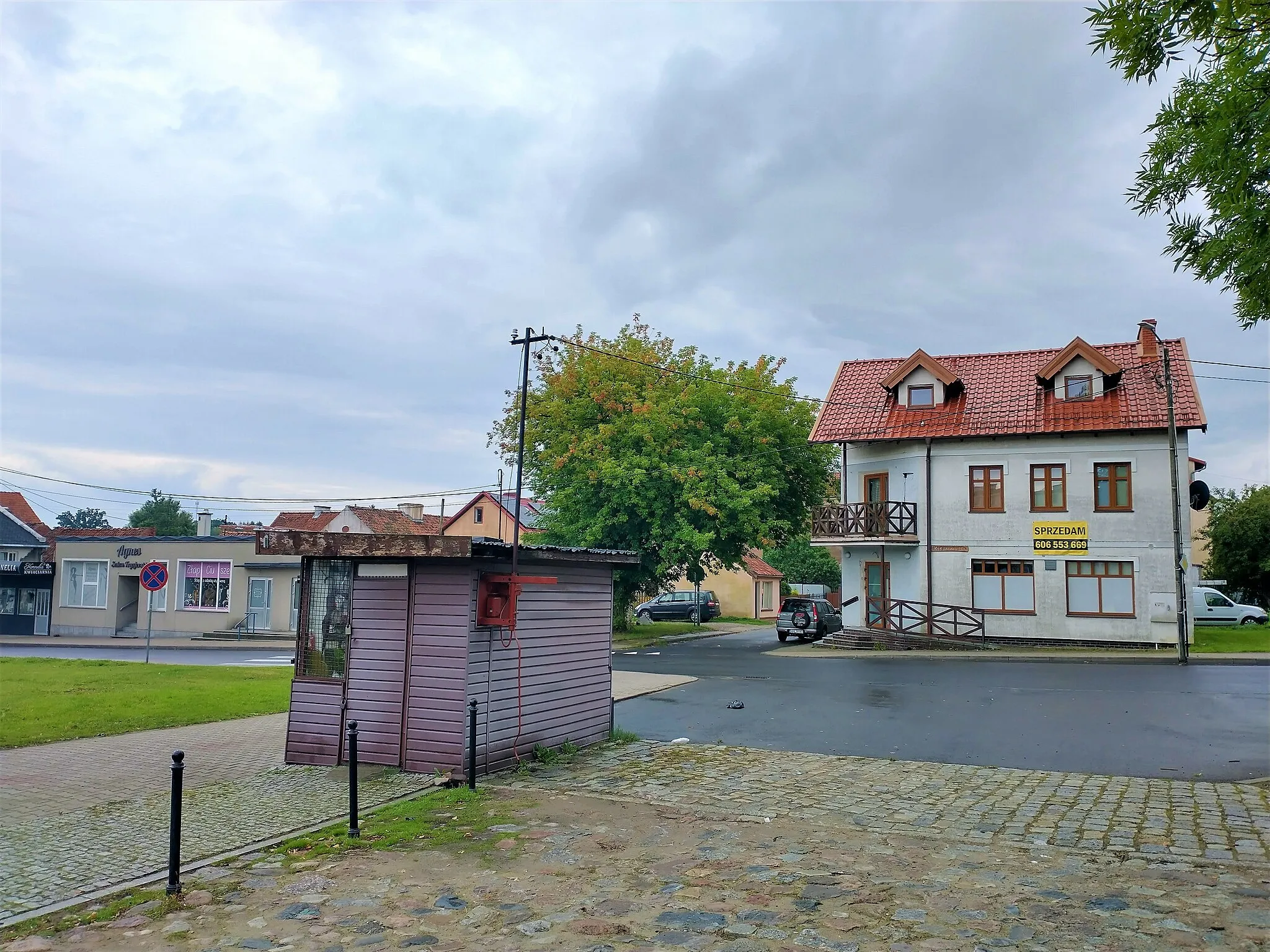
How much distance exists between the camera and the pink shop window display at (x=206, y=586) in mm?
41875

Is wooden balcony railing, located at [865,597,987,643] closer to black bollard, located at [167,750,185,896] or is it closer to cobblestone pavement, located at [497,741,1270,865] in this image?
cobblestone pavement, located at [497,741,1270,865]

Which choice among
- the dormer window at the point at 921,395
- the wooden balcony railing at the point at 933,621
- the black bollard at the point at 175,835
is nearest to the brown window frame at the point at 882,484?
the dormer window at the point at 921,395

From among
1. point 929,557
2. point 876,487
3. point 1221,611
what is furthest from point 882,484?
point 1221,611

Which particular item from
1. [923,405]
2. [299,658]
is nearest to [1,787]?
[299,658]

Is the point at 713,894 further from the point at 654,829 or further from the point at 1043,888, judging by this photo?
the point at 1043,888

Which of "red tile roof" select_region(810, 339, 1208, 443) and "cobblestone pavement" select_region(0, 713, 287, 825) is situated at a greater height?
"red tile roof" select_region(810, 339, 1208, 443)

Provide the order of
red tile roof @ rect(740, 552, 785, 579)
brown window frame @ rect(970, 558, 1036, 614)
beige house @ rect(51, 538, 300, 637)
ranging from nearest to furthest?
brown window frame @ rect(970, 558, 1036, 614) < beige house @ rect(51, 538, 300, 637) < red tile roof @ rect(740, 552, 785, 579)

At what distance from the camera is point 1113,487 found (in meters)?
31.1

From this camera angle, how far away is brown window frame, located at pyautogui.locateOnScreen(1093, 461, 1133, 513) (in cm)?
3072

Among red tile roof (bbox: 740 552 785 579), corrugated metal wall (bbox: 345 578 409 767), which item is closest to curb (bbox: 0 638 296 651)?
corrugated metal wall (bbox: 345 578 409 767)

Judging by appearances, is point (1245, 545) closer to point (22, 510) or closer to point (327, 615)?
point (327, 615)

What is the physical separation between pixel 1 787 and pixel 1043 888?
10.3 meters

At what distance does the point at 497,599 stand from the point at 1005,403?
91.5 ft

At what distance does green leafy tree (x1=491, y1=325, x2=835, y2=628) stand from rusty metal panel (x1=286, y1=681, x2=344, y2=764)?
21.6 m
